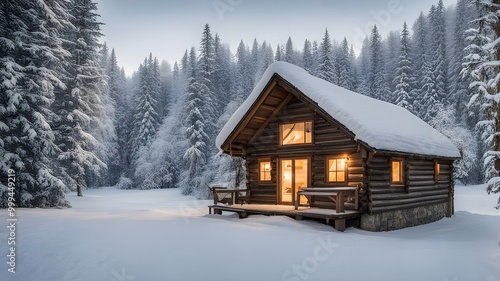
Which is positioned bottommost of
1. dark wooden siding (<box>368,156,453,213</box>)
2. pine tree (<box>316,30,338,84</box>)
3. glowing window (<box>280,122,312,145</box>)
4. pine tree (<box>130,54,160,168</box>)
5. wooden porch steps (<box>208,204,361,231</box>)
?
wooden porch steps (<box>208,204,361,231</box>)

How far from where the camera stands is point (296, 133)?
16562mm

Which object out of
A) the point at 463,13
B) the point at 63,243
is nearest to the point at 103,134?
the point at 63,243

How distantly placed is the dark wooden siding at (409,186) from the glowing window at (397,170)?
9.1 inches

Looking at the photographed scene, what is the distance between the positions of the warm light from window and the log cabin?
0.15 feet

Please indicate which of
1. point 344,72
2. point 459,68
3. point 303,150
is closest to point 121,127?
point 344,72

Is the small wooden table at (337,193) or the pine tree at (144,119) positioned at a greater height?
the pine tree at (144,119)

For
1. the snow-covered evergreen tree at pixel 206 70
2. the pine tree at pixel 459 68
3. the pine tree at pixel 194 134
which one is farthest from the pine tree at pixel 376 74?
the pine tree at pixel 194 134

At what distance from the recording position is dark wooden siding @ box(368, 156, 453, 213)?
14.3m

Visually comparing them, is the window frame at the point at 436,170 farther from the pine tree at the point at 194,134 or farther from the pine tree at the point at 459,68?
the pine tree at the point at 459,68

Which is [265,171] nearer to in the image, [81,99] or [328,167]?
[328,167]

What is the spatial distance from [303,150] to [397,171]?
4459 millimetres

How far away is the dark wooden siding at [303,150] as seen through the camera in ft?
47.9

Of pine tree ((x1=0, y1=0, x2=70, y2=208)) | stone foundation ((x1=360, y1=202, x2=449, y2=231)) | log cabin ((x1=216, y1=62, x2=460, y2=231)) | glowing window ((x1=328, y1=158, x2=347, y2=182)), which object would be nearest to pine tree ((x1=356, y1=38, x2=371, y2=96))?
stone foundation ((x1=360, y1=202, x2=449, y2=231))

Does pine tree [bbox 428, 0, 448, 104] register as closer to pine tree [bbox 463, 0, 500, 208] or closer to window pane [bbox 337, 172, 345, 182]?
window pane [bbox 337, 172, 345, 182]
